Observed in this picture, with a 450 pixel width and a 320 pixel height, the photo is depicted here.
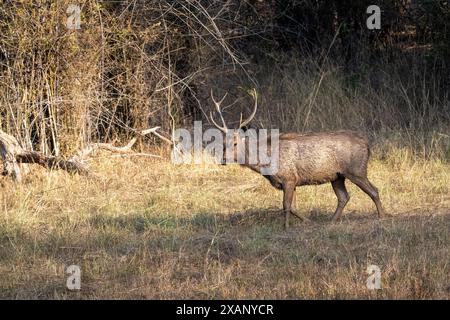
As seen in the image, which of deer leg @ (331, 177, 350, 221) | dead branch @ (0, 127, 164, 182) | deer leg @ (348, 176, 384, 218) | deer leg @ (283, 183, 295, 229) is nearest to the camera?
deer leg @ (283, 183, 295, 229)

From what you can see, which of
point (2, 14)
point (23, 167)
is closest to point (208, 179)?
point (23, 167)

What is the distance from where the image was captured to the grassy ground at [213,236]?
6332 mm

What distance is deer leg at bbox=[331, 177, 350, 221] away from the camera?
8.49m

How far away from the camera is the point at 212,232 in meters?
8.05

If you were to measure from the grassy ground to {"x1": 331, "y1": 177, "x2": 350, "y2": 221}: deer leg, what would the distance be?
0.49 feet

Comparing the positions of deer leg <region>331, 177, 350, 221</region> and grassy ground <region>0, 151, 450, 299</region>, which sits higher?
deer leg <region>331, 177, 350, 221</region>

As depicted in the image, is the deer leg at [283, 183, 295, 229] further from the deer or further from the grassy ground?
the grassy ground

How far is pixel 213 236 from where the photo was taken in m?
7.74

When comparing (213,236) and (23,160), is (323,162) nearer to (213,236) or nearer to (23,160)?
(213,236)

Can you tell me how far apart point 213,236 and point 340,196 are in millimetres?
1601

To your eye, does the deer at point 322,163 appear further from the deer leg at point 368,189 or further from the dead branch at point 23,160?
the dead branch at point 23,160

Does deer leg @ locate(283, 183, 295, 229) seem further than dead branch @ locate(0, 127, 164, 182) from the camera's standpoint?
No

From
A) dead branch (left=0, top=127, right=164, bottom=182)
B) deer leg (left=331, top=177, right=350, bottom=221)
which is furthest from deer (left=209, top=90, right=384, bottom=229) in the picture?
dead branch (left=0, top=127, right=164, bottom=182)

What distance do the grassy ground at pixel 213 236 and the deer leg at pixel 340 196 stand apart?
5.8 inches
